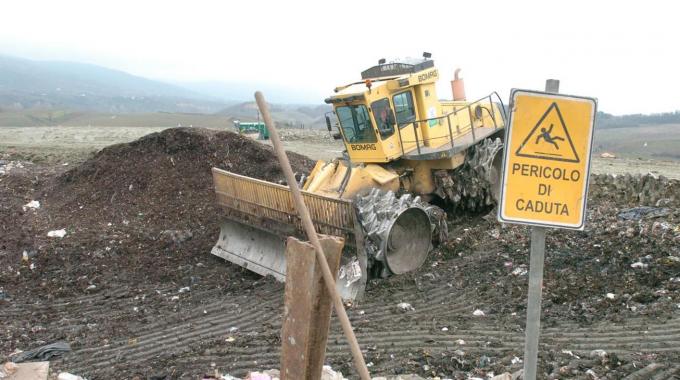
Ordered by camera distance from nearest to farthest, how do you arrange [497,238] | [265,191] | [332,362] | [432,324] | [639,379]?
[639,379], [332,362], [432,324], [265,191], [497,238]

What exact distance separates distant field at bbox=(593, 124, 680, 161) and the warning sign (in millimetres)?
23934

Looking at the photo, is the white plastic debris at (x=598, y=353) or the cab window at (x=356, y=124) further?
the cab window at (x=356, y=124)

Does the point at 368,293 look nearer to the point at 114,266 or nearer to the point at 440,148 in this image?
the point at 440,148

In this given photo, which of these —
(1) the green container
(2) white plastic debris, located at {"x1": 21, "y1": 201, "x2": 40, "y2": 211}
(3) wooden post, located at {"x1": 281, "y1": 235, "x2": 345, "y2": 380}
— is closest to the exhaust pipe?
(3) wooden post, located at {"x1": 281, "y1": 235, "x2": 345, "y2": 380}

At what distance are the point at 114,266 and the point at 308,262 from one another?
641 centimetres

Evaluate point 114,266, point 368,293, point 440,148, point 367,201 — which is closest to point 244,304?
point 368,293

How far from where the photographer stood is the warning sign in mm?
2449

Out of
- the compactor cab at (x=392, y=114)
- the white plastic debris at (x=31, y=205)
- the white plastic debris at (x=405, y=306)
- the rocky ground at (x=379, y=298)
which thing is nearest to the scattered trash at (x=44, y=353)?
the rocky ground at (x=379, y=298)

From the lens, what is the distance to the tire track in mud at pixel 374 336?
15.8 ft

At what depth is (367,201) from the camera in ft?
22.4

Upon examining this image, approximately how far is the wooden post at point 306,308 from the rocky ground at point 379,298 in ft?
5.88

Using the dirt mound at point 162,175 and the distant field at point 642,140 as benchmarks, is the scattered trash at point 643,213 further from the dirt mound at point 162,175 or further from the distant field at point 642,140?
Answer: the distant field at point 642,140

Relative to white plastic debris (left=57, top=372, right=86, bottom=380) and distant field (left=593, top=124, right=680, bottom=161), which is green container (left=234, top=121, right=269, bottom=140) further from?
white plastic debris (left=57, top=372, right=86, bottom=380)

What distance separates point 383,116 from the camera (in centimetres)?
785
